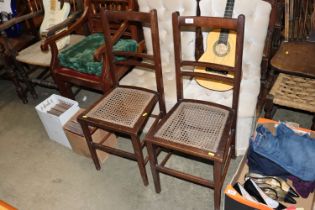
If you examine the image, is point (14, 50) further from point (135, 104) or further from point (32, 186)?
point (135, 104)

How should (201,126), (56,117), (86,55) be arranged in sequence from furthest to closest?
(86,55), (56,117), (201,126)

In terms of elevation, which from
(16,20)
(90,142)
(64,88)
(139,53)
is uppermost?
(16,20)

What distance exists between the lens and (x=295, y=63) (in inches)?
64.2

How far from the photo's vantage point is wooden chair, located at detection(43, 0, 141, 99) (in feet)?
6.64

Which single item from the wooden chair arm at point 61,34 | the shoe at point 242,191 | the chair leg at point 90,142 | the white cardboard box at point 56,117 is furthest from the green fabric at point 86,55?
the shoe at point 242,191

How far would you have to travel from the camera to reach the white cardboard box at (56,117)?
2016 mm

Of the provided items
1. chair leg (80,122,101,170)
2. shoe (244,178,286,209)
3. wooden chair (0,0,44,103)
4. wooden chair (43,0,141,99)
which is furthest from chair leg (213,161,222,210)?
wooden chair (0,0,44,103)

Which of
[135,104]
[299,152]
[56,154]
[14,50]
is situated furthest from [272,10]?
[14,50]

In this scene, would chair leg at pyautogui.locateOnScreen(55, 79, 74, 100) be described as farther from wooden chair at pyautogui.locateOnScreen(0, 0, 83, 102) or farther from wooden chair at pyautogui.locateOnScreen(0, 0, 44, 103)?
→ wooden chair at pyautogui.locateOnScreen(0, 0, 44, 103)

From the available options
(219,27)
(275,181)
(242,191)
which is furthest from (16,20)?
(275,181)

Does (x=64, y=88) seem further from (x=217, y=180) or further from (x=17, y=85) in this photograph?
(x=217, y=180)

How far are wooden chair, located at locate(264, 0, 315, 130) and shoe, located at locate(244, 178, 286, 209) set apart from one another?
0.54 meters

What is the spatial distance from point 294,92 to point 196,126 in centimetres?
72

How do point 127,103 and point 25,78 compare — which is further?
point 25,78
